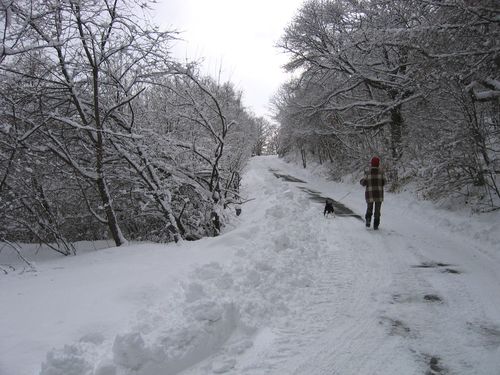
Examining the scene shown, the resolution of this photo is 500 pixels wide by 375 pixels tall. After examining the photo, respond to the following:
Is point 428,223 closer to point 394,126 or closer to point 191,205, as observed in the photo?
point 191,205

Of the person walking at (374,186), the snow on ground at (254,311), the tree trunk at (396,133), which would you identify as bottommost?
the snow on ground at (254,311)

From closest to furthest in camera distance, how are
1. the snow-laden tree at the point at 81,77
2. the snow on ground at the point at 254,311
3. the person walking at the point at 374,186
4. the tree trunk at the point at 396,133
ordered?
1. the snow on ground at the point at 254,311
2. the snow-laden tree at the point at 81,77
3. the person walking at the point at 374,186
4. the tree trunk at the point at 396,133

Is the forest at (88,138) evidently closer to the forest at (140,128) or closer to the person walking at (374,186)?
the forest at (140,128)

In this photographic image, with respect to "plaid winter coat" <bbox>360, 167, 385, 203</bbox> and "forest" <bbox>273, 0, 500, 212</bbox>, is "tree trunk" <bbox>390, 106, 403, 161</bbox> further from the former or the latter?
"plaid winter coat" <bbox>360, 167, 385, 203</bbox>

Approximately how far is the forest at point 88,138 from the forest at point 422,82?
5.53 meters

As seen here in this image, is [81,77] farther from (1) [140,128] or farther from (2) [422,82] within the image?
(2) [422,82]

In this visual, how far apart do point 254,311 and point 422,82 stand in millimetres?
8976

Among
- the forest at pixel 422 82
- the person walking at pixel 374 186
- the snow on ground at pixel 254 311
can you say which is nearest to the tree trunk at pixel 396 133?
the forest at pixel 422 82

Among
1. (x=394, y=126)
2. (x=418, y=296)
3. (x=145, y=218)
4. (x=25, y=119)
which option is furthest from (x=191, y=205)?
(x=394, y=126)

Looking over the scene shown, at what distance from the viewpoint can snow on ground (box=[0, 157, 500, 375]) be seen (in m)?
3.19

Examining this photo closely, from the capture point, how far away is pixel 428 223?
10.4 metres

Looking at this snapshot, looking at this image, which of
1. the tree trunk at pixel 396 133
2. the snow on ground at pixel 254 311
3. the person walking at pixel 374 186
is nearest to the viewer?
the snow on ground at pixel 254 311

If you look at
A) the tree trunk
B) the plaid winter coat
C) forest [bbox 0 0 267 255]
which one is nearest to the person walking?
the plaid winter coat

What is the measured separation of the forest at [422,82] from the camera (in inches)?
312
